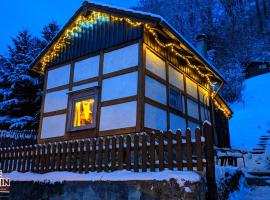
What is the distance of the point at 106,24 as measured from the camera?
40.9ft

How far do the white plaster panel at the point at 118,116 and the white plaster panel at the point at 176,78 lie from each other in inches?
110

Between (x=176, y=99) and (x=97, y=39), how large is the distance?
164 inches

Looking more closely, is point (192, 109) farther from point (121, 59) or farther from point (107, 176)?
point (107, 176)

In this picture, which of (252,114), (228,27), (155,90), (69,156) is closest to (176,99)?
(155,90)

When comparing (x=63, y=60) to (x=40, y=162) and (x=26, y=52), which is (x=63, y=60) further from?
(x=26, y=52)

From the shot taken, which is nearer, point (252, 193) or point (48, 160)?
point (48, 160)

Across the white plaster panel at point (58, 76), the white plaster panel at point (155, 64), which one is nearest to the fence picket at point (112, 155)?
the white plaster panel at point (155, 64)

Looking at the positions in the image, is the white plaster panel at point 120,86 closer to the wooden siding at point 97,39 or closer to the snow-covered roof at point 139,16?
the wooden siding at point 97,39

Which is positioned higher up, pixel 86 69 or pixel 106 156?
pixel 86 69

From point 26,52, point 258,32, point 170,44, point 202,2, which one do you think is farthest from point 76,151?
point 202,2

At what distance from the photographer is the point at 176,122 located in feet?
40.9

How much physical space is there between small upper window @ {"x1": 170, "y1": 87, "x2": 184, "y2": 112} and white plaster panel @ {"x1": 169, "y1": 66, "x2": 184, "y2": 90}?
304 mm

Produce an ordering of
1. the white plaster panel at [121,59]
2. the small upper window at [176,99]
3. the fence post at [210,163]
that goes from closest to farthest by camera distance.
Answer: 1. the fence post at [210,163]
2. the white plaster panel at [121,59]
3. the small upper window at [176,99]

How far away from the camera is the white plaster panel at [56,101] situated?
42.6 ft
